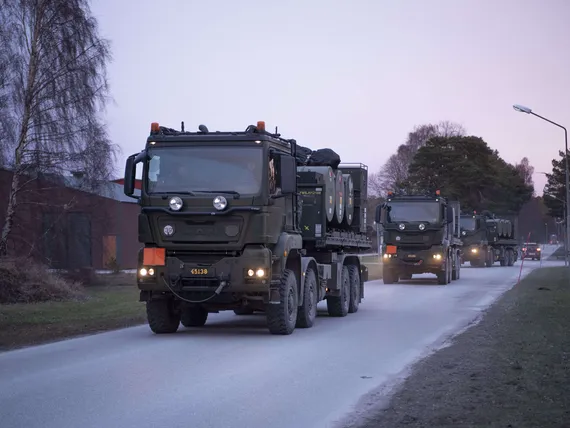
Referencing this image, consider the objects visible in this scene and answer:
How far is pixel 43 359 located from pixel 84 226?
76.9ft

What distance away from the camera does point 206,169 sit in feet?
45.5

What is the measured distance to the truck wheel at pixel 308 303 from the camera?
15633 mm

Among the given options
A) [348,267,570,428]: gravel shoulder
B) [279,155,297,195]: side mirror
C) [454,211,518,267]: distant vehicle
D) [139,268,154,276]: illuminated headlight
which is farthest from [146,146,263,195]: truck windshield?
[454,211,518,267]: distant vehicle

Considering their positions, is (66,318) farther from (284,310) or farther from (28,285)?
(284,310)

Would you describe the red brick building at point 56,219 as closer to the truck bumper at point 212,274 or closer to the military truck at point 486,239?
the truck bumper at point 212,274

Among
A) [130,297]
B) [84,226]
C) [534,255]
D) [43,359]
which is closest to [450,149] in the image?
[534,255]

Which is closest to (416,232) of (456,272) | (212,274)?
(456,272)

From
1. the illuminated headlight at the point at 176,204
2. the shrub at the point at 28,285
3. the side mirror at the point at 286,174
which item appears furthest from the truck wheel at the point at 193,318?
the shrub at the point at 28,285

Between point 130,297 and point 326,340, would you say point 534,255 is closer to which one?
point 130,297

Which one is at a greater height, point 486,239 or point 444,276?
point 486,239

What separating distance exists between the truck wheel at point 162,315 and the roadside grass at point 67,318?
134 cm

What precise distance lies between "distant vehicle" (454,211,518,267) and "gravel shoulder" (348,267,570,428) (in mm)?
34268

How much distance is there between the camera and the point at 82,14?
Answer: 102 ft

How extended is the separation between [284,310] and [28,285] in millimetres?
10987
